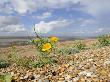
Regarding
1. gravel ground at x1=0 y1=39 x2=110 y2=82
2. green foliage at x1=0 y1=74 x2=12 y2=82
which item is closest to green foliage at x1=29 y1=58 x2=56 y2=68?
gravel ground at x1=0 y1=39 x2=110 y2=82

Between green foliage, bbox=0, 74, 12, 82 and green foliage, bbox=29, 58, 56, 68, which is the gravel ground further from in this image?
green foliage, bbox=29, 58, 56, 68

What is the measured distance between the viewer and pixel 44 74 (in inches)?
285

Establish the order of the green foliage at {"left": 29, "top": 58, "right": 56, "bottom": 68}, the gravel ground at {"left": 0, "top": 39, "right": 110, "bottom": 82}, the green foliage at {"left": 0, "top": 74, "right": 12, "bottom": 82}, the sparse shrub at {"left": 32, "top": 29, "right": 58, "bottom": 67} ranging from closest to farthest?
1. the green foliage at {"left": 0, "top": 74, "right": 12, "bottom": 82}
2. the gravel ground at {"left": 0, "top": 39, "right": 110, "bottom": 82}
3. the sparse shrub at {"left": 32, "top": 29, "right": 58, "bottom": 67}
4. the green foliage at {"left": 29, "top": 58, "right": 56, "bottom": 68}

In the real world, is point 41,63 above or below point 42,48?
below

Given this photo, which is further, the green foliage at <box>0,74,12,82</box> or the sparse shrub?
the sparse shrub

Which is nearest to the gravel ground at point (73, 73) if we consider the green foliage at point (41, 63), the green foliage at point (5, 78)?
the green foliage at point (5, 78)

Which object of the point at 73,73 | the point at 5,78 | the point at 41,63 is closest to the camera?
the point at 5,78

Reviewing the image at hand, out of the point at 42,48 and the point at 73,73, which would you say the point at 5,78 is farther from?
the point at 42,48

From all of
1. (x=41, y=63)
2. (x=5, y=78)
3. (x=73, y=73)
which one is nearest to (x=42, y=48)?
(x=41, y=63)

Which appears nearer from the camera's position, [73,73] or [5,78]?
[5,78]

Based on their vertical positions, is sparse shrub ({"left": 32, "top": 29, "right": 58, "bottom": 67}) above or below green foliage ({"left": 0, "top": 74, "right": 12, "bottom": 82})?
above

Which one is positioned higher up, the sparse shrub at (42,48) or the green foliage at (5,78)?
the sparse shrub at (42,48)

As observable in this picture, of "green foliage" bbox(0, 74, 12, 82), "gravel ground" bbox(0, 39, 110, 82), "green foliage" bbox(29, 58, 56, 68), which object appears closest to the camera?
"green foliage" bbox(0, 74, 12, 82)

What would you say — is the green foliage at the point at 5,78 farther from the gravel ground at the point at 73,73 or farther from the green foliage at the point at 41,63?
the green foliage at the point at 41,63
